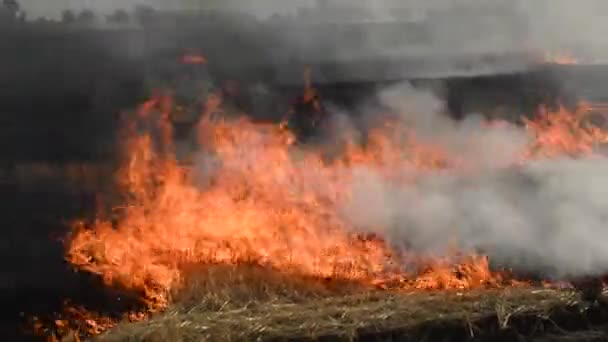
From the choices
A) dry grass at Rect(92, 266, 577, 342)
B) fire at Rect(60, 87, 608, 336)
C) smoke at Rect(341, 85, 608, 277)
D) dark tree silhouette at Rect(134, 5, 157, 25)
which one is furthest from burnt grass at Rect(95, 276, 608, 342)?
dark tree silhouette at Rect(134, 5, 157, 25)

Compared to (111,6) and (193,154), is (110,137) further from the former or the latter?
(111,6)

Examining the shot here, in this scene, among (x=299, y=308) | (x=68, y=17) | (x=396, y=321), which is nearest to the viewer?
(x=396, y=321)

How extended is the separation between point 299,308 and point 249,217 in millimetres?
897

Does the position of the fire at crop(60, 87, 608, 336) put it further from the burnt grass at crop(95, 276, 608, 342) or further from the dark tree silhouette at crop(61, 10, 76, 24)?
the dark tree silhouette at crop(61, 10, 76, 24)

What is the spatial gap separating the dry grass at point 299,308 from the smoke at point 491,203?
54 centimetres

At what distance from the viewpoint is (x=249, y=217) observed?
18.8 ft

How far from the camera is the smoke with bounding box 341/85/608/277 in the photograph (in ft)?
19.2

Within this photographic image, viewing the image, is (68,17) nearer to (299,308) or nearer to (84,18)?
(84,18)

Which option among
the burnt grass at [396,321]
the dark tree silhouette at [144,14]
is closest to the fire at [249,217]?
the burnt grass at [396,321]

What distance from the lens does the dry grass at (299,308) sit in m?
4.79

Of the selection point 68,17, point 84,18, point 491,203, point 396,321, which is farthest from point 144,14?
point 491,203

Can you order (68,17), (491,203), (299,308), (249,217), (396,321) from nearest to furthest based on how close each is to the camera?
1. (396,321)
2. (299,308)
3. (68,17)
4. (249,217)
5. (491,203)

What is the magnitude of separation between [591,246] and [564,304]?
92 centimetres

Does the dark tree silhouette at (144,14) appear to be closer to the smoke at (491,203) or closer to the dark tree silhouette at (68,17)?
the dark tree silhouette at (68,17)
